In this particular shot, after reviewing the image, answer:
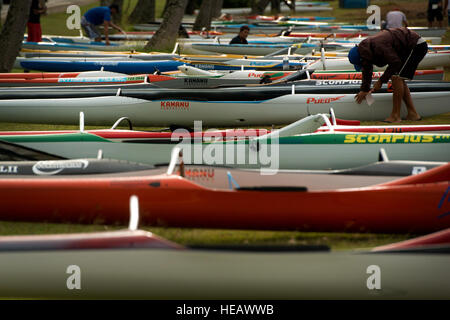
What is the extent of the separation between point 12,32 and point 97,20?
5.98m

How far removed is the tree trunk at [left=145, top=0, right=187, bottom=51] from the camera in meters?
15.7

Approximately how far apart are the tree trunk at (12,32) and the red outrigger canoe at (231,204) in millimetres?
7509

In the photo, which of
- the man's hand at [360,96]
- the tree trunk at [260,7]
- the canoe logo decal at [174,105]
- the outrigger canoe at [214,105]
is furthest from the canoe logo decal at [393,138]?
the tree trunk at [260,7]

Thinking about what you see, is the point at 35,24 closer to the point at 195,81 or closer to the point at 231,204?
the point at 195,81

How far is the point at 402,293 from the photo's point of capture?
3.91m

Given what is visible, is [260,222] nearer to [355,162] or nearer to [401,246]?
[401,246]

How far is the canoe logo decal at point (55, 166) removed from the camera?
5.47 meters

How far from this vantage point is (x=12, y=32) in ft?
38.1

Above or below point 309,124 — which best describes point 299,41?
above

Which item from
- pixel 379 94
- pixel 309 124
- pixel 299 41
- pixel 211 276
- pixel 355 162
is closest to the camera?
pixel 211 276

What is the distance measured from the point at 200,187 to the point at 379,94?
4.82 m

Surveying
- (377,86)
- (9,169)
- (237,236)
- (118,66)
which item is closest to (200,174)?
(237,236)

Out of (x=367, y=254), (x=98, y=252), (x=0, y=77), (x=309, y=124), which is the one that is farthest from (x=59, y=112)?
(x=367, y=254)

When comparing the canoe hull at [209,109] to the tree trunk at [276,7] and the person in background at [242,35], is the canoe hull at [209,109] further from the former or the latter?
the tree trunk at [276,7]
